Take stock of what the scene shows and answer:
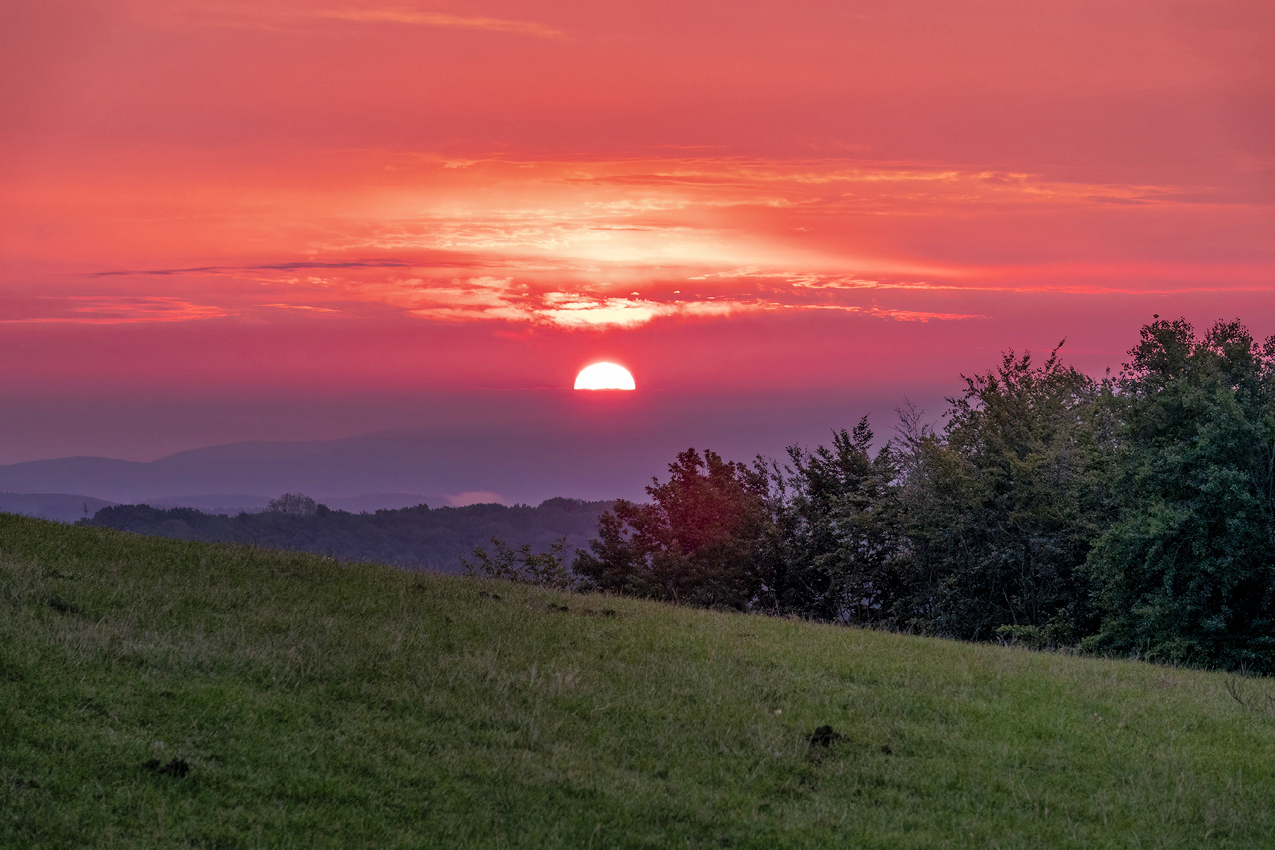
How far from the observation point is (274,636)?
14.9m

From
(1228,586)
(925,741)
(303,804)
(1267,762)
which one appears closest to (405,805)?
(303,804)

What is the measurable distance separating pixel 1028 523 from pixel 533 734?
4456 centimetres

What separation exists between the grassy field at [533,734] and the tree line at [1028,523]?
1773 centimetres

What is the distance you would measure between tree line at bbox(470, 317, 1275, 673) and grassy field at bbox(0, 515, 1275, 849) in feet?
58.2

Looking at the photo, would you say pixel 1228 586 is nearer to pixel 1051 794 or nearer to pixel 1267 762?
pixel 1267 762

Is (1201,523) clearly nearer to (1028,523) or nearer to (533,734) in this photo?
(1028,523)

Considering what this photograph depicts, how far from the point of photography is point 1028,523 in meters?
50.6

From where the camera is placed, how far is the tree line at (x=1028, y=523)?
37250mm

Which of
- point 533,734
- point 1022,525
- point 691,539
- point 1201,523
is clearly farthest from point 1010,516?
point 533,734

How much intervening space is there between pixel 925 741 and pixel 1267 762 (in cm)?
472

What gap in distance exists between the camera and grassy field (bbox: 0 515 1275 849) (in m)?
9.55

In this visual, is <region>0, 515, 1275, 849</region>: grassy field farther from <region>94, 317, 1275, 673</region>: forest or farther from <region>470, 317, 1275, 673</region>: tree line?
<region>470, 317, 1275, 673</region>: tree line

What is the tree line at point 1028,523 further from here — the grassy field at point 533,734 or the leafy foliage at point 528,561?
the grassy field at point 533,734

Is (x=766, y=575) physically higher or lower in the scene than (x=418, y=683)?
lower
